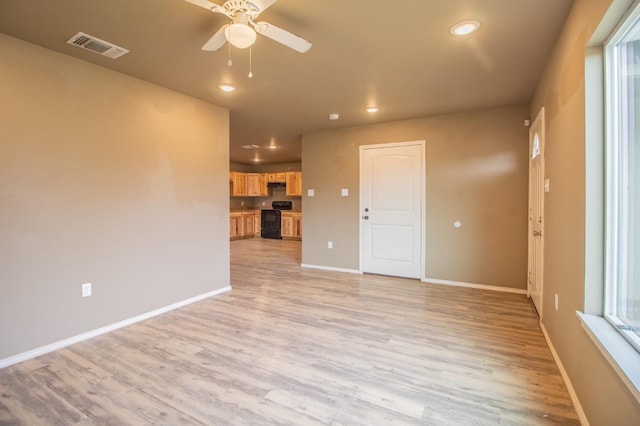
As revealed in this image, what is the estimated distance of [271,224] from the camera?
10055 millimetres

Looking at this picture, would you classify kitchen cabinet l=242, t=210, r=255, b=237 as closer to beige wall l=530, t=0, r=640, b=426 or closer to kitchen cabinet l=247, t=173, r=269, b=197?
kitchen cabinet l=247, t=173, r=269, b=197

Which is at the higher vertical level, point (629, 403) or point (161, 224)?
point (161, 224)

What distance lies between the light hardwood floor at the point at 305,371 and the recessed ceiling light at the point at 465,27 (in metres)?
2.39

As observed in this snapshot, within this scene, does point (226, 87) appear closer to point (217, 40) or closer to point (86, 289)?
point (217, 40)

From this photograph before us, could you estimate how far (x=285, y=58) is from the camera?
8.75 feet

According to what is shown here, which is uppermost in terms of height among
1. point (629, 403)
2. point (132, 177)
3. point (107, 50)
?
point (107, 50)

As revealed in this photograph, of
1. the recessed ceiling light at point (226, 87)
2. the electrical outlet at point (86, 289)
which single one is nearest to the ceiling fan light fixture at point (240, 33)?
the recessed ceiling light at point (226, 87)

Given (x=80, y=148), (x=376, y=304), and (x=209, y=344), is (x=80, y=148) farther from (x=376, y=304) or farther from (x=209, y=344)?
(x=376, y=304)

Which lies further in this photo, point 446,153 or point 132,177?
point 446,153

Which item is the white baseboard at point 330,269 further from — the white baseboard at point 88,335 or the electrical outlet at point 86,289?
the electrical outlet at point 86,289

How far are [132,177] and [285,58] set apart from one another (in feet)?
6.14

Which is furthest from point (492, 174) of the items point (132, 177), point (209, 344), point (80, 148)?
point (80, 148)

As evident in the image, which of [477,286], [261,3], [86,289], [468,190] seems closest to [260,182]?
[468,190]

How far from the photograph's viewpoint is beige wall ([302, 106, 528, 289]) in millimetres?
4051
